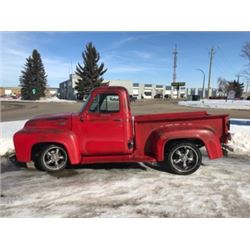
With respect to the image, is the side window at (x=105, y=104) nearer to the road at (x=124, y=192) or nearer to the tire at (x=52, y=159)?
the tire at (x=52, y=159)

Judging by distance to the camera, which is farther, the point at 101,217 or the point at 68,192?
the point at 68,192

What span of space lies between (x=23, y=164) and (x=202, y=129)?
4.28m

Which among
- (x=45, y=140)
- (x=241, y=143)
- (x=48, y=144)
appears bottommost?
(x=241, y=143)

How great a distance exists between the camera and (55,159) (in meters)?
5.91

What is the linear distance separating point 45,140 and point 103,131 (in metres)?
1.24

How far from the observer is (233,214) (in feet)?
12.9

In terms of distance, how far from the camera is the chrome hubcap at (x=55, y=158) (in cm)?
589

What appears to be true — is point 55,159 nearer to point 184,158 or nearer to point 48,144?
point 48,144

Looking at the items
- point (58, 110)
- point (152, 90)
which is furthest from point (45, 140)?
point (152, 90)

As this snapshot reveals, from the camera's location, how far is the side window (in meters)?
5.80

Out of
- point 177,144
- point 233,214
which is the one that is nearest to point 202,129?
point 177,144

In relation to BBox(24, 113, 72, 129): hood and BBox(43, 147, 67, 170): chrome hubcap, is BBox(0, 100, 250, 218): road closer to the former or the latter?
BBox(43, 147, 67, 170): chrome hubcap

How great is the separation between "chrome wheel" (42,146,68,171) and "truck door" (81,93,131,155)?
1.66 feet
